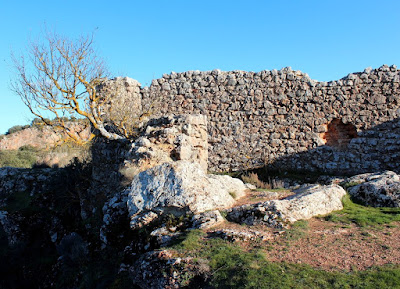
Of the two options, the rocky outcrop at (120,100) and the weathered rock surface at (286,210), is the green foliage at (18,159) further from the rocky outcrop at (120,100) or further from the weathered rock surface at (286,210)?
the weathered rock surface at (286,210)

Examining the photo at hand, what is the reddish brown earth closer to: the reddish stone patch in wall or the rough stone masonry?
the rough stone masonry

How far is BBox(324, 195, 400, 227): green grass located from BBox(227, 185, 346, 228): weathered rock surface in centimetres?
25

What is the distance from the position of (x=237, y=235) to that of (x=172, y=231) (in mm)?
1268

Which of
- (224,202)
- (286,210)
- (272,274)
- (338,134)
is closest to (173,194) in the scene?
(224,202)

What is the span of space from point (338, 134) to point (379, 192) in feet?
20.5

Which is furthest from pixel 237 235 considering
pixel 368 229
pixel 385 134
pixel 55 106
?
pixel 385 134

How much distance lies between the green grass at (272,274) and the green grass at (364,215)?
2.12 meters

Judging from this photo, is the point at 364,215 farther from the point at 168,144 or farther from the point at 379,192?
the point at 168,144

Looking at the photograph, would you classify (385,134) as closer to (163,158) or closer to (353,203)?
(353,203)

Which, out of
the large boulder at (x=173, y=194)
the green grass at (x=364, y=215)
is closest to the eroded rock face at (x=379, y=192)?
the green grass at (x=364, y=215)

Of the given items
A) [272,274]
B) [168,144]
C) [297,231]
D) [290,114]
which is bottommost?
[272,274]

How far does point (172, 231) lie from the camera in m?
6.00

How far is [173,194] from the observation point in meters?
6.64

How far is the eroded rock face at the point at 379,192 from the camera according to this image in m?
7.51
